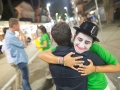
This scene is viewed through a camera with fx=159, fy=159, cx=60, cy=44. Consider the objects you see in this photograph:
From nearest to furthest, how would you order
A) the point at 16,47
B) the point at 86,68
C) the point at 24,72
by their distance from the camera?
the point at 86,68 → the point at 16,47 → the point at 24,72

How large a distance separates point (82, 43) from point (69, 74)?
0.34 m

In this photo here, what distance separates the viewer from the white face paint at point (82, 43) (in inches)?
63.2

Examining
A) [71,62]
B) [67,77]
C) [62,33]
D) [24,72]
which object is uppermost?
[62,33]

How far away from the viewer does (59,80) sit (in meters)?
1.68

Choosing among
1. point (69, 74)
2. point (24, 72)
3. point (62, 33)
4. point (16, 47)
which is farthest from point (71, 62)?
point (24, 72)

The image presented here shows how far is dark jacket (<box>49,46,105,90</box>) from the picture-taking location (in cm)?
161

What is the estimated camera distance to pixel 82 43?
1605 mm

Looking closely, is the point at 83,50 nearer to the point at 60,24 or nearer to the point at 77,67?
the point at 77,67

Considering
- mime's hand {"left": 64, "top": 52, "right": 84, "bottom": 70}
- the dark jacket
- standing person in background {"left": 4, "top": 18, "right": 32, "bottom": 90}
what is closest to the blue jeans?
standing person in background {"left": 4, "top": 18, "right": 32, "bottom": 90}

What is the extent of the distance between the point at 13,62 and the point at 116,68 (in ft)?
9.11

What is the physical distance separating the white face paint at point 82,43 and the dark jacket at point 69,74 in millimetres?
43

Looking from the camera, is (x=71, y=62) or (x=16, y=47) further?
(x=16, y=47)

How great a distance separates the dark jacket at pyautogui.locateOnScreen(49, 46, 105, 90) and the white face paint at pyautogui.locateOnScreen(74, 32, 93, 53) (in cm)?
4

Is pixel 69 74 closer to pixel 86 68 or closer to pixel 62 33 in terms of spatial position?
pixel 86 68
